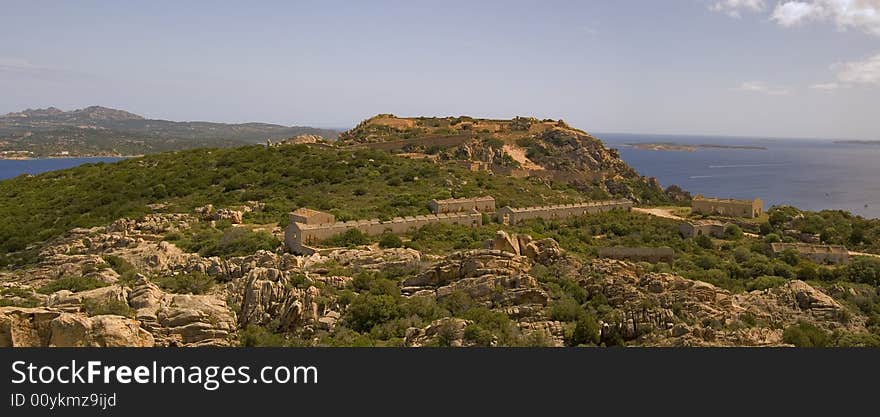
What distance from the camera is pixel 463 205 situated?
92.6 feet

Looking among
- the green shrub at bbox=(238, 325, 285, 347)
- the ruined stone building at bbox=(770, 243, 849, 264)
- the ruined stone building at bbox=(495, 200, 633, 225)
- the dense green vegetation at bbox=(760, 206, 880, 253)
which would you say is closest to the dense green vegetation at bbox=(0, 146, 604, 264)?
the ruined stone building at bbox=(495, 200, 633, 225)

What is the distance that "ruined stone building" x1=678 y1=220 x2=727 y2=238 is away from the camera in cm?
2767

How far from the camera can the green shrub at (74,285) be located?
47.6ft

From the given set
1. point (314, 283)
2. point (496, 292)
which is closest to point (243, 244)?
point (314, 283)

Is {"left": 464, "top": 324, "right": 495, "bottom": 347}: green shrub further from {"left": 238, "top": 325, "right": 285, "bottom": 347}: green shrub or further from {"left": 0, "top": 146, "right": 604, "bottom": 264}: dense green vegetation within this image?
{"left": 0, "top": 146, "right": 604, "bottom": 264}: dense green vegetation

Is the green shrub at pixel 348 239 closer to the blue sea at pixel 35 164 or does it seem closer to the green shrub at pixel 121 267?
the green shrub at pixel 121 267

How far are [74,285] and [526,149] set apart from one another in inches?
1528

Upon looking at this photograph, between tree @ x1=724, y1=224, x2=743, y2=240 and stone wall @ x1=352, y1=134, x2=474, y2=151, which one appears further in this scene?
stone wall @ x1=352, y1=134, x2=474, y2=151

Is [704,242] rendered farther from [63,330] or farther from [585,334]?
[63,330]

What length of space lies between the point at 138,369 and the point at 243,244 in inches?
489

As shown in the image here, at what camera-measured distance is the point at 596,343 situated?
10789 millimetres

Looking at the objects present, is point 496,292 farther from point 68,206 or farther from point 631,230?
point 68,206

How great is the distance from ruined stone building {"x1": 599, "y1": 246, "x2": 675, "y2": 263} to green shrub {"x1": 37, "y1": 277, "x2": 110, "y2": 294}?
1407 centimetres

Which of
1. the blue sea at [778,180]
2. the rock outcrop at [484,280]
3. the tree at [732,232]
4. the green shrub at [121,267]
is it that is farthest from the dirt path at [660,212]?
the blue sea at [778,180]
